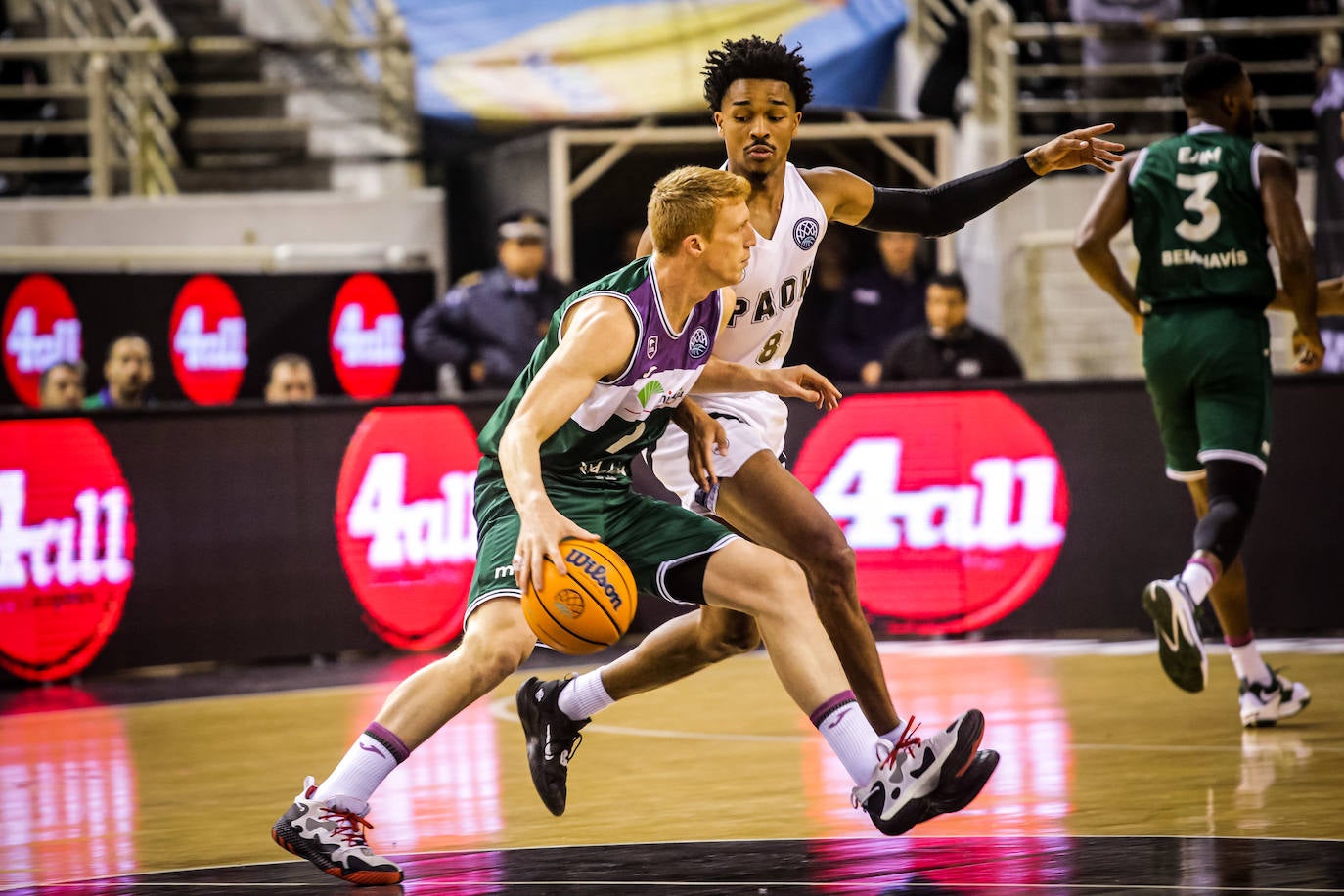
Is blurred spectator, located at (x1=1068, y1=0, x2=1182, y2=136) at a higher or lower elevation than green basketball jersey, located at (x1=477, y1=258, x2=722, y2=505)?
higher

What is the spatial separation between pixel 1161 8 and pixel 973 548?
6.40m

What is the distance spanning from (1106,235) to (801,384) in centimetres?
255

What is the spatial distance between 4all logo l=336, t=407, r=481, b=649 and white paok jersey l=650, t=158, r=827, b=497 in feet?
13.9

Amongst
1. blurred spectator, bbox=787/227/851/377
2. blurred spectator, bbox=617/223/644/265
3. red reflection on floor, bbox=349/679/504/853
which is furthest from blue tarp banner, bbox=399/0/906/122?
red reflection on floor, bbox=349/679/504/853

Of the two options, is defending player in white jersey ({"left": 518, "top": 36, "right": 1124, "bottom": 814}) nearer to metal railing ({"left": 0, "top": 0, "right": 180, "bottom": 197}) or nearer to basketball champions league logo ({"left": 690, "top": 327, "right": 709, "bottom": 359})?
basketball champions league logo ({"left": 690, "top": 327, "right": 709, "bottom": 359})

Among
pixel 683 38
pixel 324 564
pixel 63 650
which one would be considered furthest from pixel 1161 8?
pixel 63 650

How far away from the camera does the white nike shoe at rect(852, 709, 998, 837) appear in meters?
4.87

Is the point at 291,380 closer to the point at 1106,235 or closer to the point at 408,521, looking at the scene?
the point at 408,521

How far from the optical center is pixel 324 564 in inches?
398

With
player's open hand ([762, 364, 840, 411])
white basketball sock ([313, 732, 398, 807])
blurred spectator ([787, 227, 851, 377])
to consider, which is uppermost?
blurred spectator ([787, 227, 851, 377])

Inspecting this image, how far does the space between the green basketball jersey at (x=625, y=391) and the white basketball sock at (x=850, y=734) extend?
884mm

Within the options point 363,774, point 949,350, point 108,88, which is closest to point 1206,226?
point 949,350

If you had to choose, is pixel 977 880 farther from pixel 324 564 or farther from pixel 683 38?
pixel 683 38

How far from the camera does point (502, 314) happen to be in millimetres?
12273
